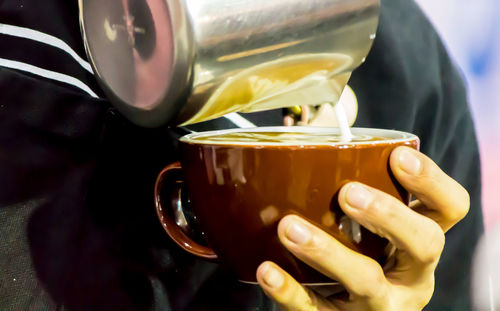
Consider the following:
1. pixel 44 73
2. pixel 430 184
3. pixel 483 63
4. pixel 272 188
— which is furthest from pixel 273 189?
pixel 483 63

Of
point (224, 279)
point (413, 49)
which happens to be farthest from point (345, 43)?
point (413, 49)

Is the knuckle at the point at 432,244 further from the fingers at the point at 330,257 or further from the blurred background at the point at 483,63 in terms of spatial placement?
the blurred background at the point at 483,63

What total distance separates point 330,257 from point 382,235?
0.13 ft

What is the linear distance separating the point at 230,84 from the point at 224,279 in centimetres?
21

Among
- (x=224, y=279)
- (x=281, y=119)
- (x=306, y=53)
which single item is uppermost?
(x=306, y=53)

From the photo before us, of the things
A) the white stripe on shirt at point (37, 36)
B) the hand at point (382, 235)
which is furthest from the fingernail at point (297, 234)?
the white stripe on shirt at point (37, 36)

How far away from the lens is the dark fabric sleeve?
55 centimetres

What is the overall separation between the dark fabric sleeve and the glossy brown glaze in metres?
0.26

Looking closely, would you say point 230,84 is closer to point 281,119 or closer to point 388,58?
point 281,119

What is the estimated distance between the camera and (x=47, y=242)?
1.07 ft

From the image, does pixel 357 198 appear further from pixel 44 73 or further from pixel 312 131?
pixel 44 73

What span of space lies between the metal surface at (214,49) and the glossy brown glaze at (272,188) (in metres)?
0.03

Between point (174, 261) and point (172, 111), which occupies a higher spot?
point (172, 111)

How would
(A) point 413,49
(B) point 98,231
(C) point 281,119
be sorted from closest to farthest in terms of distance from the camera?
(B) point 98,231 → (C) point 281,119 → (A) point 413,49
